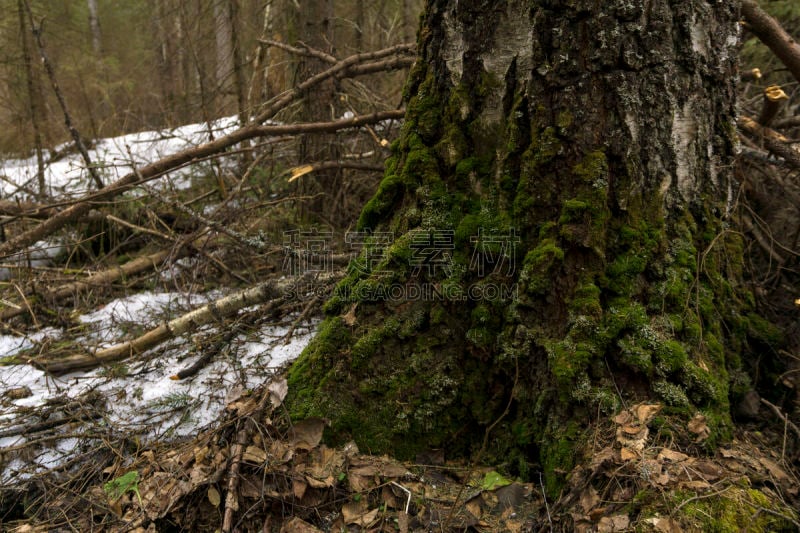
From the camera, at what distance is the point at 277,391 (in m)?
2.26

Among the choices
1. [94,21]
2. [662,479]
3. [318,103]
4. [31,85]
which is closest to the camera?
[662,479]

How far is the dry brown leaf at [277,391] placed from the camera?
2229 millimetres

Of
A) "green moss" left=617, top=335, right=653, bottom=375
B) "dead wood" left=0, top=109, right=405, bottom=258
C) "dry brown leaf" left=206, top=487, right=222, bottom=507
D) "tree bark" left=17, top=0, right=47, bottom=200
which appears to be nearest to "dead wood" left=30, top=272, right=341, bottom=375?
"dead wood" left=0, top=109, right=405, bottom=258

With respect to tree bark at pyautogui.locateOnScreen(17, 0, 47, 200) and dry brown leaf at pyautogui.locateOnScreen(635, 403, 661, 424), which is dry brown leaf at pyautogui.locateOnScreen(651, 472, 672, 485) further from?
tree bark at pyautogui.locateOnScreen(17, 0, 47, 200)

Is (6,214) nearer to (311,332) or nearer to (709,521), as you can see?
(311,332)

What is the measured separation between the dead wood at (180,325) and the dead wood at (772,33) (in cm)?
301

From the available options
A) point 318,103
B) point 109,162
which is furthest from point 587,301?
point 109,162

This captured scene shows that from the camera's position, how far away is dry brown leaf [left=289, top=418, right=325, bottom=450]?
2.11 m

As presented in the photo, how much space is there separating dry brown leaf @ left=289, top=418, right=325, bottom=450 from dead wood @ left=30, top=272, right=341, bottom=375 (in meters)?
1.40

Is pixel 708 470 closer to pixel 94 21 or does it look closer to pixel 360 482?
pixel 360 482

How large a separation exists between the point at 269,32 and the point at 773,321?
20.9 feet

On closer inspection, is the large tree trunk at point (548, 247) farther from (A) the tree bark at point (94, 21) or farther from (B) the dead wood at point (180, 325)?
(A) the tree bark at point (94, 21)

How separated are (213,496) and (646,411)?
169 centimetres

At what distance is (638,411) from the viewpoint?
6.08ft
